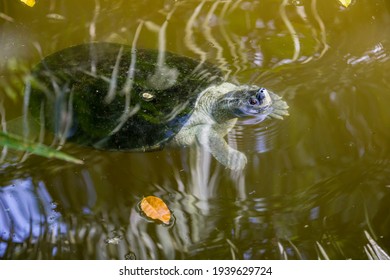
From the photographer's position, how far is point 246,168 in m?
2.08

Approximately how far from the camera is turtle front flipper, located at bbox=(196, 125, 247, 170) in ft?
6.82

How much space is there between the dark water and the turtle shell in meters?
0.16

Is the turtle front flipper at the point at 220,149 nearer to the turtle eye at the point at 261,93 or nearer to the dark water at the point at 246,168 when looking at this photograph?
the dark water at the point at 246,168

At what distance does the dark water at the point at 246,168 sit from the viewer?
188 centimetres

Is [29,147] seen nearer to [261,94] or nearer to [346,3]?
[261,94]

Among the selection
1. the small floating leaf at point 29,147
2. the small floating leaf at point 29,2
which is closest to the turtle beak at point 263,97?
the small floating leaf at point 29,147

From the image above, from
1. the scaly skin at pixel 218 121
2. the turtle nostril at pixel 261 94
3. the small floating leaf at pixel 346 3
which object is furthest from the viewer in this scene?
the small floating leaf at pixel 346 3

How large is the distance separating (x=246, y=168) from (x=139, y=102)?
2.11 ft

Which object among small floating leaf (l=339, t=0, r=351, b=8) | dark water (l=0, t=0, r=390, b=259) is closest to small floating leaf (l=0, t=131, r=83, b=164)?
dark water (l=0, t=0, r=390, b=259)

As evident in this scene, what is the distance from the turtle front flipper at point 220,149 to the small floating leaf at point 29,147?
0.67 m

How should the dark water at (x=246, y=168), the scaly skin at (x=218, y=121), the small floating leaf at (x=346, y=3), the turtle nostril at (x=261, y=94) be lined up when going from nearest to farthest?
1. the dark water at (x=246, y=168)
2. the turtle nostril at (x=261, y=94)
3. the scaly skin at (x=218, y=121)
4. the small floating leaf at (x=346, y=3)

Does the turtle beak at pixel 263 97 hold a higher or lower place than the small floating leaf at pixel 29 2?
lower

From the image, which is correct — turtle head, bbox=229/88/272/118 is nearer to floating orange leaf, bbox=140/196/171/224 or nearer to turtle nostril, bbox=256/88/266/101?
turtle nostril, bbox=256/88/266/101
